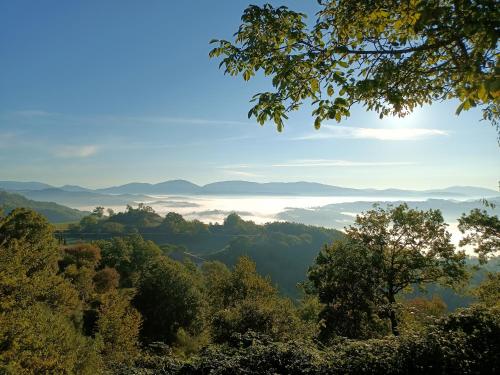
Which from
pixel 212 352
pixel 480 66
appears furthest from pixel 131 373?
pixel 480 66

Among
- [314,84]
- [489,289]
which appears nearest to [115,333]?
[489,289]

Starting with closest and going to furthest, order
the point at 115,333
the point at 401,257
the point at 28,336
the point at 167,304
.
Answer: the point at 28,336 → the point at 401,257 → the point at 115,333 → the point at 167,304

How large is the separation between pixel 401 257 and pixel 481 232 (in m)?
5.84

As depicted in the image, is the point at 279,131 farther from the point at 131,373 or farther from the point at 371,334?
the point at 371,334

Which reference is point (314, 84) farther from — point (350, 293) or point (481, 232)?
point (481, 232)

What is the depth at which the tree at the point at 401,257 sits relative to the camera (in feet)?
66.8

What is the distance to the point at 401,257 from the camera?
2120cm

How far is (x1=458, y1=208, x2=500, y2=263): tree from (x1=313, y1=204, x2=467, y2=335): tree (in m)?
2.08

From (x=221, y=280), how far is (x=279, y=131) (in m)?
32.9

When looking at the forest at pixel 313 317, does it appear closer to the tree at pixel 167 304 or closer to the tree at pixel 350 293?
the tree at pixel 350 293

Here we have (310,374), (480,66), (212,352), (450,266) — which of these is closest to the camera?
(480,66)

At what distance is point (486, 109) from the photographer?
8758mm

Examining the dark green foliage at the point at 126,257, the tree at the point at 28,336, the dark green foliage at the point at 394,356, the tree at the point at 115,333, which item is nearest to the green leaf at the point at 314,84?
the dark green foliage at the point at 394,356

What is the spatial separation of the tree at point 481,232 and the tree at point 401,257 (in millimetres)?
2083
